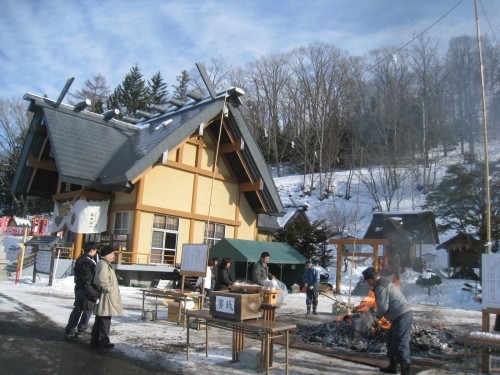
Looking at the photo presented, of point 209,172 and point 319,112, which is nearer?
point 209,172

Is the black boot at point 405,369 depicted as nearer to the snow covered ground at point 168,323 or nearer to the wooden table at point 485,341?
the snow covered ground at point 168,323

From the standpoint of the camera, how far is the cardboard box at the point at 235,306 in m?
5.70

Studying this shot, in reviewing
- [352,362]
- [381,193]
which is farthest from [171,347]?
[381,193]

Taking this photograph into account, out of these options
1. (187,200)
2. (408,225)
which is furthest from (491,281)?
(408,225)

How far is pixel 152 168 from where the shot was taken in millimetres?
18375

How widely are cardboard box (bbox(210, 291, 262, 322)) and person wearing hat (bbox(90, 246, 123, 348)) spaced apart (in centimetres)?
179

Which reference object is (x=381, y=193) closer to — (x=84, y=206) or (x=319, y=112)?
(x=319, y=112)

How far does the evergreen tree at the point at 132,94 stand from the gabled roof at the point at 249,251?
3269 centimetres

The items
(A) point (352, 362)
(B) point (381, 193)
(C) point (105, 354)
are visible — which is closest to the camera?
(C) point (105, 354)

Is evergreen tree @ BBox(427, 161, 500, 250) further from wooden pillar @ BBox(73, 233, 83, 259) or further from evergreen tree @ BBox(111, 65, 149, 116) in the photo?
evergreen tree @ BBox(111, 65, 149, 116)

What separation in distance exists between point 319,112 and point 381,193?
10854 millimetres

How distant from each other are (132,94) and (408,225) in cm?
3460

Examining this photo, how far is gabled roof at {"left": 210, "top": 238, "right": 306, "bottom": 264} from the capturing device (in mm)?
17650

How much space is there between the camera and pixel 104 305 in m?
6.77
